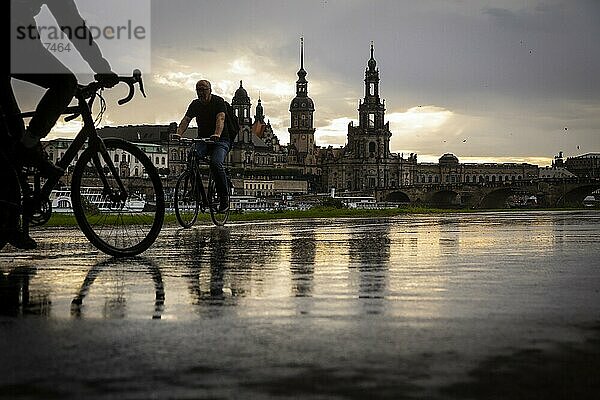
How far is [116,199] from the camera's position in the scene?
5.70m

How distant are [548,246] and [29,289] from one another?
442cm

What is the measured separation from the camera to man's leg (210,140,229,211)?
10000mm

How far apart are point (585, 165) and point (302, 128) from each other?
62.9 m

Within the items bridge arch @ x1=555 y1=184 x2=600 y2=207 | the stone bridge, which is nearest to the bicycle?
the stone bridge

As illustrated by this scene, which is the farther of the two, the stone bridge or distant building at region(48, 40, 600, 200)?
distant building at region(48, 40, 600, 200)

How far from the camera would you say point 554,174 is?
176 m

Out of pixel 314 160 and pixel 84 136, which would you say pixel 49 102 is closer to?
pixel 84 136

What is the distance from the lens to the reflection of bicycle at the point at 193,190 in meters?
10.1

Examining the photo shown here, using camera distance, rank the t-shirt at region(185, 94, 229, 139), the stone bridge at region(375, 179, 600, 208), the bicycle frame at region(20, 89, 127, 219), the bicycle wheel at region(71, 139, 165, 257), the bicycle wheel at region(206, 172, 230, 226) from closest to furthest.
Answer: the bicycle frame at region(20, 89, 127, 219)
the bicycle wheel at region(71, 139, 165, 257)
the t-shirt at region(185, 94, 229, 139)
the bicycle wheel at region(206, 172, 230, 226)
the stone bridge at region(375, 179, 600, 208)

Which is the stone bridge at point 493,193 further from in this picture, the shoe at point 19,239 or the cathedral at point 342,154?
the shoe at point 19,239

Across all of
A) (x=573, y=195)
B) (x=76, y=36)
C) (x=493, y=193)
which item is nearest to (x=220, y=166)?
(x=76, y=36)

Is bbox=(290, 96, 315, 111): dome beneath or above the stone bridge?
above

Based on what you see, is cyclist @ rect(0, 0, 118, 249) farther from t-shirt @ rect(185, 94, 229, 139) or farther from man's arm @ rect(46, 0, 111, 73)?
t-shirt @ rect(185, 94, 229, 139)

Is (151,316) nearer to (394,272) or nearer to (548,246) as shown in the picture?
(394,272)
